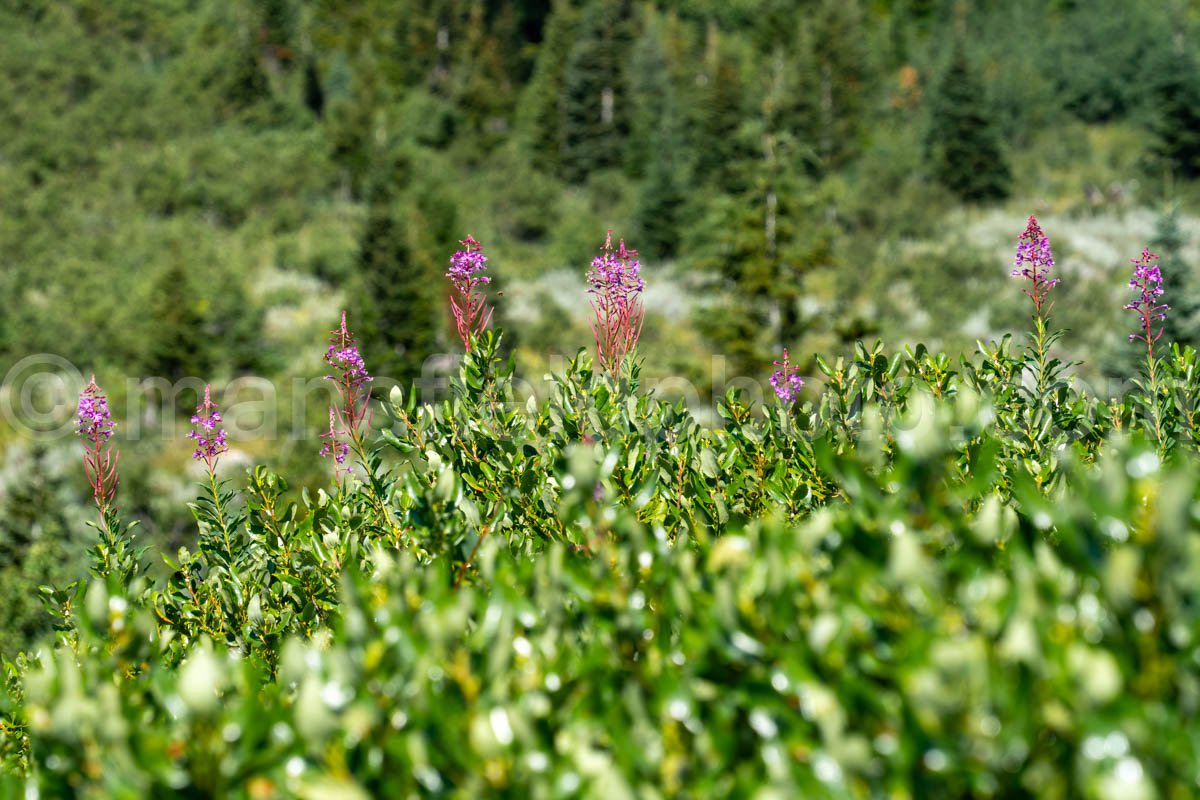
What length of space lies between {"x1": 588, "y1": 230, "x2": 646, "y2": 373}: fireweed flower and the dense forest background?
12655 mm

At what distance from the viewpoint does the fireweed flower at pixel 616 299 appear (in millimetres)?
4562

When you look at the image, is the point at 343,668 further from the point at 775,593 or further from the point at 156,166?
the point at 156,166

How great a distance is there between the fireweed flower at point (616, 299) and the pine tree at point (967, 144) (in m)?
40.8

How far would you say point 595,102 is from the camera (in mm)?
55344

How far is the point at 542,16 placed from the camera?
73125 millimetres

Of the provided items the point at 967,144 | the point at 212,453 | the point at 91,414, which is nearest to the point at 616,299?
the point at 212,453

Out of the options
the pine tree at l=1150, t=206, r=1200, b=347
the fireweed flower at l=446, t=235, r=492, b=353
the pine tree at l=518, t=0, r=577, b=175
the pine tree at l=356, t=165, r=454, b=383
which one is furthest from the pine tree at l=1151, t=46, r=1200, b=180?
the fireweed flower at l=446, t=235, r=492, b=353

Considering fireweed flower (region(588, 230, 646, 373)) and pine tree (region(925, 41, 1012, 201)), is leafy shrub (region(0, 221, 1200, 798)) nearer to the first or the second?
fireweed flower (region(588, 230, 646, 373))

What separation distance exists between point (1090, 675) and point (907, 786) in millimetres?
389

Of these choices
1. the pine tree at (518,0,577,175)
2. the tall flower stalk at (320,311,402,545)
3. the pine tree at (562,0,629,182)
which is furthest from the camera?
the pine tree at (518,0,577,175)

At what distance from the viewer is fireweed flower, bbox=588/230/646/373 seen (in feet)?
15.0

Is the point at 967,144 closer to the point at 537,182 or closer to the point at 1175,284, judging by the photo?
the point at 537,182

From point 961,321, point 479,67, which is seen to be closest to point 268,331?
point 961,321

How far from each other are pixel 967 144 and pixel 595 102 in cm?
2147
